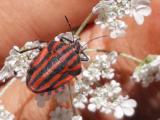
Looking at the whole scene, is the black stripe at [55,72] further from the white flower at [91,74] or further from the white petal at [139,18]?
the white petal at [139,18]

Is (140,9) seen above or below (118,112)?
above

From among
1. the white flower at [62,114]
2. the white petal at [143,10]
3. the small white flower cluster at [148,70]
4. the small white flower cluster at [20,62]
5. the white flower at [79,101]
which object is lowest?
the white flower at [62,114]

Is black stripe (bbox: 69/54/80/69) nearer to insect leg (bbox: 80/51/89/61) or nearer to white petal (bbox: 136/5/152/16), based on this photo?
insect leg (bbox: 80/51/89/61)

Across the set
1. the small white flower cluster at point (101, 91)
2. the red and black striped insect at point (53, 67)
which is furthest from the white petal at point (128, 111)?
the red and black striped insect at point (53, 67)

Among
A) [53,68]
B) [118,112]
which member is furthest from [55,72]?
[118,112]

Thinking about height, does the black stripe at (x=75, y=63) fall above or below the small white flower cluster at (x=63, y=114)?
above

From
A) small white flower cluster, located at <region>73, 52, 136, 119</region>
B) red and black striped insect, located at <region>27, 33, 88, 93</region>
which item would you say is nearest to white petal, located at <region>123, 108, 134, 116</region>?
small white flower cluster, located at <region>73, 52, 136, 119</region>

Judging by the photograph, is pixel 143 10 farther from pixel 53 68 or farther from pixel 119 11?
pixel 53 68
